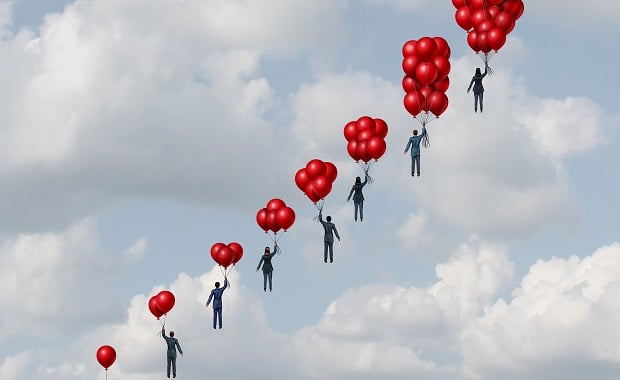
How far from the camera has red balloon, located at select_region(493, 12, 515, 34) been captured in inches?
2048

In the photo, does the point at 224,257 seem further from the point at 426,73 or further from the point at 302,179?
the point at 426,73

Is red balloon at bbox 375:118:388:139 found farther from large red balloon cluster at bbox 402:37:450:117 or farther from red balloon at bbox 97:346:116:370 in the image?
red balloon at bbox 97:346:116:370

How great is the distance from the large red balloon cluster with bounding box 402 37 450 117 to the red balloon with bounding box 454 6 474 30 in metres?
0.89

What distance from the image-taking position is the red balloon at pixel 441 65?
52.5 meters

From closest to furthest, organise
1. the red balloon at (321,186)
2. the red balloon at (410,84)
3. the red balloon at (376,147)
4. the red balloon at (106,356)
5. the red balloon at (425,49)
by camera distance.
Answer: the red balloon at (425,49) → the red balloon at (410,84) → the red balloon at (376,147) → the red balloon at (321,186) → the red balloon at (106,356)

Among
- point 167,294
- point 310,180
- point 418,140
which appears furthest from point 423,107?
point 167,294

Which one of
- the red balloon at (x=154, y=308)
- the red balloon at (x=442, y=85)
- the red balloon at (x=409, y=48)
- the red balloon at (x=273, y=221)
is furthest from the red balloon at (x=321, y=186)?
the red balloon at (x=154, y=308)

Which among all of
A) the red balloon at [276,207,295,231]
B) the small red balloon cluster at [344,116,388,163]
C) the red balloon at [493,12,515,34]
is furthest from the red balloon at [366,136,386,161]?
the red balloon at [493,12,515,34]

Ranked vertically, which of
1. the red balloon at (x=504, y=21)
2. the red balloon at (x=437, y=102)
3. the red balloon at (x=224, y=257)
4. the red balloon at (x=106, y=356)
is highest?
the red balloon at (x=504, y=21)

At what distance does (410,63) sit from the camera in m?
52.5

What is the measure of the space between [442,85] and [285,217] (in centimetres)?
780

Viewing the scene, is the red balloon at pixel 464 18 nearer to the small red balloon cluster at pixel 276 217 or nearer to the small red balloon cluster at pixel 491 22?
the small red balloon cluster at pixel 491 22

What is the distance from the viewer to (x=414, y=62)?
172ft

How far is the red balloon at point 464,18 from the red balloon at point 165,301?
15.4 metres
